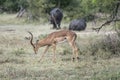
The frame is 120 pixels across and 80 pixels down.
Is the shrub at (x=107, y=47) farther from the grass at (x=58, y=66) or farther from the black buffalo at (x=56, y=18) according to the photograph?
the black buffalo at (x=56, y=18)

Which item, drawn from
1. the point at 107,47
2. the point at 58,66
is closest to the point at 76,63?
the point at 58,66

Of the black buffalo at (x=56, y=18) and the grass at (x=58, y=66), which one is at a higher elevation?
the grass at (x=58, y=66)

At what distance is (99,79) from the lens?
11828mm

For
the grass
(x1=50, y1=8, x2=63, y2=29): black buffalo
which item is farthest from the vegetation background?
(x1=50, y1=8, x2=63, y2=29): black buffalo

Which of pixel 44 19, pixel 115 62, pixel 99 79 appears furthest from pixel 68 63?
pixel 44 19

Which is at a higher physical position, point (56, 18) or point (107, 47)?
point (107, 47)

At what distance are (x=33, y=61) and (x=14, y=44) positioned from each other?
5966 millimetres

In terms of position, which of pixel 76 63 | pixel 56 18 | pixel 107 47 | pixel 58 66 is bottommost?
pixel 56 18

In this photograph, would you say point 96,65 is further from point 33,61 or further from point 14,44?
point 14,44

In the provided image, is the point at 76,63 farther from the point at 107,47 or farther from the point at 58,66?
the point at 107,47

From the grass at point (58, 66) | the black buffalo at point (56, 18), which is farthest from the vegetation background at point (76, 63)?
the black buffalo at point (56, 18)

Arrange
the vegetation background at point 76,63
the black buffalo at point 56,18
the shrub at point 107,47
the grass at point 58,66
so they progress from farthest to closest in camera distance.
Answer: the black buffalo at point 56,18 < the shrub at point 107,47 < the vegetation background at point 76,63 < the grass at point 58,66

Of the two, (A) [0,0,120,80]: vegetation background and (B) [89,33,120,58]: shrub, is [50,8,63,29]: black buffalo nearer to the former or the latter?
(A) [0,0,120,80]: vegetation background

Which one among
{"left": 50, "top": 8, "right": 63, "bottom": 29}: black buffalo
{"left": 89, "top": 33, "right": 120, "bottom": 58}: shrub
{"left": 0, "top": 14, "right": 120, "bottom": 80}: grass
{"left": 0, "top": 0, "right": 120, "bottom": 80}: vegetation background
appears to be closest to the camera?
{"left": 0, "top": 14, "right": 120, "bottom": 80}: grass
